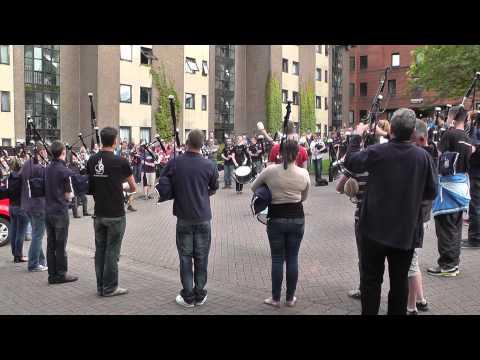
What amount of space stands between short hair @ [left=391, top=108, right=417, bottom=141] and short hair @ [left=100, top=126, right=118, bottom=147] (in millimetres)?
3498

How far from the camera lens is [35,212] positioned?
756 cm

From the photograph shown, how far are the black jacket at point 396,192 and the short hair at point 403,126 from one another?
Result: 0.25ft

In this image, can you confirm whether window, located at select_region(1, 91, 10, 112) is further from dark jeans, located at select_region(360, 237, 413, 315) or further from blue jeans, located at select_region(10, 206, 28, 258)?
dark jeans, located at select_region(360, 237, 413, 315)

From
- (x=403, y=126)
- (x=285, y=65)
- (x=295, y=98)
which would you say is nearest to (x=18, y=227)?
(x=403, y=126)

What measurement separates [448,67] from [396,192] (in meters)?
28.0

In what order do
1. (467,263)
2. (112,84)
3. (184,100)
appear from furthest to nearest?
1. (184,100)
2. (112,84)
3. (467,263)

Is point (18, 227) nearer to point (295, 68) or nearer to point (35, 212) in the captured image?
point (35, 212)

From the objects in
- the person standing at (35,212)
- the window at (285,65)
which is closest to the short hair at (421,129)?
the person standing at (35,212)
